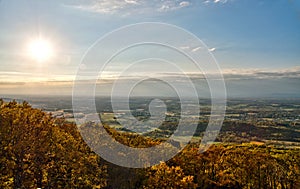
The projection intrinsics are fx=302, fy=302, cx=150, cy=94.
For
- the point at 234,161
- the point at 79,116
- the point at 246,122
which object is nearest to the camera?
the point at 79,116

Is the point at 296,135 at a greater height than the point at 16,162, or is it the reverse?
the point at 16,162

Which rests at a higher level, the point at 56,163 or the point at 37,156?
the point at 37,156

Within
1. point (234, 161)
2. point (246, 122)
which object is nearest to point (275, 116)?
point (246, 122)

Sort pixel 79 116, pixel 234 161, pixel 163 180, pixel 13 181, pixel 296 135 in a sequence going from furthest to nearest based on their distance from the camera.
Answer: pixel 296 135, pixel 234 161, pixel 79 116, pixel 163 180, pixel 13 181

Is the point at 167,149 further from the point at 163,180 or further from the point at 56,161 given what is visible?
the point at 56,161

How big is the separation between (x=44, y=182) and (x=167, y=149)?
51.0ft

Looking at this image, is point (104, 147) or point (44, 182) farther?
point (104, 147)

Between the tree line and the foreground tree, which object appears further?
the tree line

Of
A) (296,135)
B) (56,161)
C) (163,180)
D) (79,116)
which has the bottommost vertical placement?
(296,135)

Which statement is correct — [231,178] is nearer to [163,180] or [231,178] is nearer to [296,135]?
[163,180]

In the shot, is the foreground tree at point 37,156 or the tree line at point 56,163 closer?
the foreground tree at point 37,156

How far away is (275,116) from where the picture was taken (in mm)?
176625

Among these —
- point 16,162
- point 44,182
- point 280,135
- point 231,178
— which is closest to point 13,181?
point 16,162

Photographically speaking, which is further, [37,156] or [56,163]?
[56,163]
